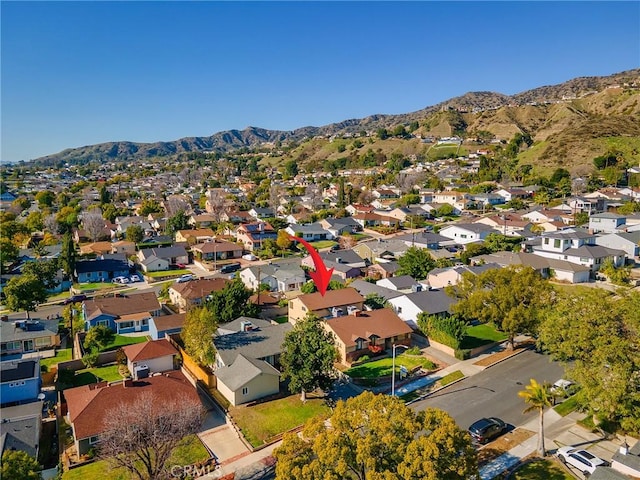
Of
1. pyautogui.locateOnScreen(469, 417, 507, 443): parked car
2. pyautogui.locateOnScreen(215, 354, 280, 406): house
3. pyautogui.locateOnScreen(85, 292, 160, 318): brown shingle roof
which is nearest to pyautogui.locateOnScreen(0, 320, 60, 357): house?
pyautogui.locateOnScreen(85, 292, 160, 318): brown shingle roof

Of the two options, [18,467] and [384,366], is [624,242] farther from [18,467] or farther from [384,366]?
[18,467]

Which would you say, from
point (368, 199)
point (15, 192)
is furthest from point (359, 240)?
point (15, 192)

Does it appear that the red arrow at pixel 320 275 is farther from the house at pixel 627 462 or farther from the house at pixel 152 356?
the house at pixel 627 462

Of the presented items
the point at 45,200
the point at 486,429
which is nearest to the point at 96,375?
the point at 486,429

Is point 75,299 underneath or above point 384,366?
above

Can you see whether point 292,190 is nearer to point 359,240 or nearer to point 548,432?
point 359,240
